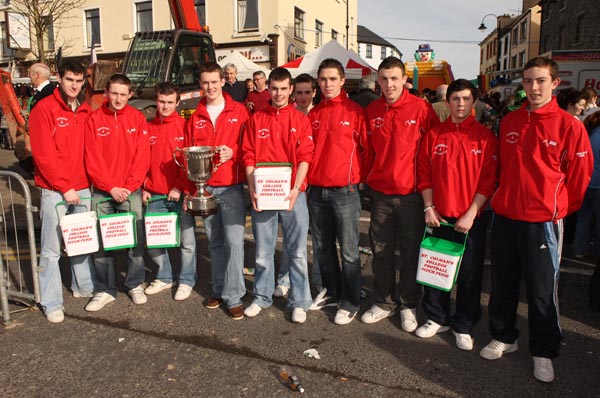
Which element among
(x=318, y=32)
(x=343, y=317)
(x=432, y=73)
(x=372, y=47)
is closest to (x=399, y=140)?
(x=343, y=317)

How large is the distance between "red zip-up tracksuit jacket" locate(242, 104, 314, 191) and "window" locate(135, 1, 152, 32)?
2384cm

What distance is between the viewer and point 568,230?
258 inches

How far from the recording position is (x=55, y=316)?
14.1 ft

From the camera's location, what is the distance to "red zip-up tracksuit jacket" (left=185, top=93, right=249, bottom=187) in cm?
422

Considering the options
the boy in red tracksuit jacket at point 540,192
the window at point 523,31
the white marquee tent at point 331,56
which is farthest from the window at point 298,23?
the window at point 523,31

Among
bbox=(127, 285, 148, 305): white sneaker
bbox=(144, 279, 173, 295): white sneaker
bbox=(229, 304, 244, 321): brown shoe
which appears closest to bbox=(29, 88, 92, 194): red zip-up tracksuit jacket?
bbox=(127, 285, 148, 305): white sneaker

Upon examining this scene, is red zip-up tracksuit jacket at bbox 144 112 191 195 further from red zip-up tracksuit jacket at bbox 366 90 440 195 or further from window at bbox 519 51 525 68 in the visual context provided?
window at bbox 519 51 525 68

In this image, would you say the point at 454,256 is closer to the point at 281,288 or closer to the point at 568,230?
the point at 281,288

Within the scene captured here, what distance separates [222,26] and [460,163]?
22.2m

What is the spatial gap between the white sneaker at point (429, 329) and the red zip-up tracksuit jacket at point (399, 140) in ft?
3.62

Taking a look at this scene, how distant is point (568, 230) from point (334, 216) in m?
4.11

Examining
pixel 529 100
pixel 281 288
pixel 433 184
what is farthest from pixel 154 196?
pixel 529 100

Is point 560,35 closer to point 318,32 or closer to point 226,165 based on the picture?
point 318,32

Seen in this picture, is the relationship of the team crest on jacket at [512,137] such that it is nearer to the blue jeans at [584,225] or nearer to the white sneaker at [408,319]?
the white sneaker at [408,319]
